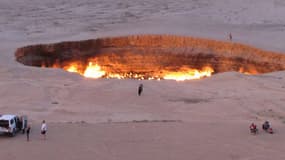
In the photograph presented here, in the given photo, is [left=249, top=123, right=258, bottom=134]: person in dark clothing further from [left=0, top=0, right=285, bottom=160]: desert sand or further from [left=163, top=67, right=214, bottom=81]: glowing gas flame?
[left=163, top=67, right=214, bottom=81]: glowing gas flame

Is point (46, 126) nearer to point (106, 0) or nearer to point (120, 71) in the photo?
point (120, 71)

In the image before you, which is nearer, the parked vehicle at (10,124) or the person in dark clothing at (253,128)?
the parked vehicle at (10,124)

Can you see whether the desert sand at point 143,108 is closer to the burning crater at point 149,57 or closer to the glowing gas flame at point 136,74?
the burning crater at point 149,57

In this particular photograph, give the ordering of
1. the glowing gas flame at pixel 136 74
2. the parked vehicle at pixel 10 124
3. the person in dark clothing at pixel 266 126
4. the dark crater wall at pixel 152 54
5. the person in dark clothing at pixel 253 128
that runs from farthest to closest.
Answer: the glowing gas flame at pixel 136 74
the dark crater wall at pixel 152 54
the person in dark clothing at pixel 266 126
the person in dark clothing at pixel 253 128
the parked vehicle at pixel 10 124

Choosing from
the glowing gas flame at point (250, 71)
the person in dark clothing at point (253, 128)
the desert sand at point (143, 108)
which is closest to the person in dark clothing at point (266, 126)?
the desert sand at point (143, 108)

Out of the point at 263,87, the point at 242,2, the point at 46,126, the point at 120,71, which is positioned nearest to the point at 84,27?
the point at 120,71

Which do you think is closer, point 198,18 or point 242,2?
point 198,18

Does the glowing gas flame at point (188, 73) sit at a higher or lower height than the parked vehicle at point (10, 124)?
higher

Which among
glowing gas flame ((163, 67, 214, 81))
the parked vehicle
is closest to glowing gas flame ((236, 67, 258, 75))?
glowing gas flame ((163, 67, 214, 81))
